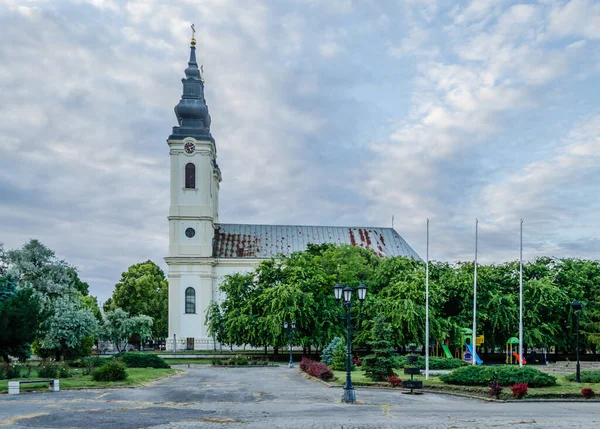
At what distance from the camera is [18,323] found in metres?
31.4

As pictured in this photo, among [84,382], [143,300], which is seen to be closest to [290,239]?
[143,300]

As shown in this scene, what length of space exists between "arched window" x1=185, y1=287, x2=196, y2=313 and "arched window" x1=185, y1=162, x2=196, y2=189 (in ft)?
36.3

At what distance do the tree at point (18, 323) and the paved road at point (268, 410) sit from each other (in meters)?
11.0

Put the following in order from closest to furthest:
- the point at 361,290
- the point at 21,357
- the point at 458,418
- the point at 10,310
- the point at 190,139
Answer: the point at 458,418, the point at 361,290, the point at 10,310, the point at 21,357, the point at 190,139

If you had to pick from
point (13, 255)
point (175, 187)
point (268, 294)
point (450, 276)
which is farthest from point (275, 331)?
point (175, 187)

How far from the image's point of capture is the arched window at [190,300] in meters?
63.6

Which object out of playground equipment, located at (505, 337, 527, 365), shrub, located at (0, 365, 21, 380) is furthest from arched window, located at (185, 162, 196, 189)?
shrub, located at (0, 365, 21, 380)

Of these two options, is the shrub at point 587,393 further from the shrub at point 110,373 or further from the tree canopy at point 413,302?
the tree canopy at point 413,302

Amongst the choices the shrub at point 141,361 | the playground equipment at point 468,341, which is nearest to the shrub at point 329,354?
the shrub at point 141,361

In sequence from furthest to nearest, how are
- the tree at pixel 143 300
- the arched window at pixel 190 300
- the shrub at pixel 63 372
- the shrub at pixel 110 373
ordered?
the tree at pixel 143 300
the arched window at pixel 190 300
the shrub at pixel 63 372
the shrub at pixel 110 373

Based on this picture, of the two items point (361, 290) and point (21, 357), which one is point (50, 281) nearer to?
point (21, 357)

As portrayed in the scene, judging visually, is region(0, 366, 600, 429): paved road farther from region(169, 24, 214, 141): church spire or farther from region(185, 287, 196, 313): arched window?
region(169, 24, 214, 141): church spire

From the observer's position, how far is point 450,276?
147 ft

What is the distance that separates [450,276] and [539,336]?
7.48 m
